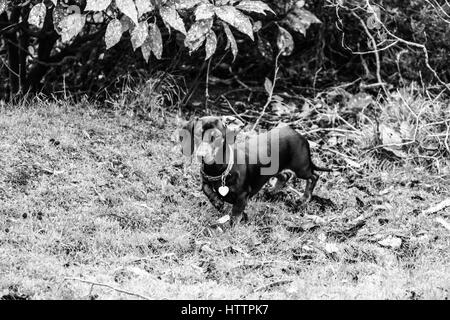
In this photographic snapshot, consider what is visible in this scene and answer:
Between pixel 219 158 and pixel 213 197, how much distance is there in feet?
1.19

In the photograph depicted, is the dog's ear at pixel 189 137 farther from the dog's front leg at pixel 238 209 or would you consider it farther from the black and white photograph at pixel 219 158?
the dog's front leg at pixel 238 209

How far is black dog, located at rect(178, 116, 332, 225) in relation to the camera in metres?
4.43

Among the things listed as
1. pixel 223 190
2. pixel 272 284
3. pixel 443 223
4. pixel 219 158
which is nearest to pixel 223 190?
pixel 223 190

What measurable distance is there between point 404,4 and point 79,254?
4373 mm

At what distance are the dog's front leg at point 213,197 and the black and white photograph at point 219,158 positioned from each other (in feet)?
0.04

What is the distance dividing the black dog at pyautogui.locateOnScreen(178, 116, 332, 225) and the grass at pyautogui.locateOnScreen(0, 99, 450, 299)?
0.64 feet

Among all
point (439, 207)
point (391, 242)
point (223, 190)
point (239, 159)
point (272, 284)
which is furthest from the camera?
point (439, 207)

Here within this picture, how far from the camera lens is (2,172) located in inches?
188

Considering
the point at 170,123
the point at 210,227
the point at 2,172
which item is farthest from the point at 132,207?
the point at 170,123

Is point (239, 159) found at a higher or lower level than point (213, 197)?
higher

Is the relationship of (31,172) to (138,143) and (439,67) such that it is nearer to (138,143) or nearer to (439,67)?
(138,143)

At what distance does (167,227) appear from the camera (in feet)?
14.7

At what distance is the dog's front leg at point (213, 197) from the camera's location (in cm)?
471

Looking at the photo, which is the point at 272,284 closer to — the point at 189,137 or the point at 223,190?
the point at 223,190
